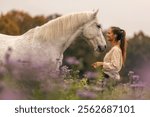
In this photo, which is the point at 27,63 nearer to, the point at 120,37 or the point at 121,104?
the point at 121,104

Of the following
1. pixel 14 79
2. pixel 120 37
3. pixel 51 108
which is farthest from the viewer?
pixel 120 37

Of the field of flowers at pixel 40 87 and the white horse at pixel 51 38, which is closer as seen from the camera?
the field of flowers at pixel 40 87

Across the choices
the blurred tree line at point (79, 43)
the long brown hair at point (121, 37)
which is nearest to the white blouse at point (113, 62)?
the long brown hair at point (121, 37)

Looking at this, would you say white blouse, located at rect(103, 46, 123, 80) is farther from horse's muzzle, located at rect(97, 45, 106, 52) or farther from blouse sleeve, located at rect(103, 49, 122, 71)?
horse's muzzle, located at rect(97, 45, 106, 52)

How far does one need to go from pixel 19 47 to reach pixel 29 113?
5220 mm

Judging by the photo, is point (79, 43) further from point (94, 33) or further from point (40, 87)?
point (40, 87)

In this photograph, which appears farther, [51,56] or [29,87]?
[51,56]

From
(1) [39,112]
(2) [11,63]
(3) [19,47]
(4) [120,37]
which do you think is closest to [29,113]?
(1) [39,112]

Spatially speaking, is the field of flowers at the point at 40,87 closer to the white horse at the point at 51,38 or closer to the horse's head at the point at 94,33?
the white horse at the point at 51,38

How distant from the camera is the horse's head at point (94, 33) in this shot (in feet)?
44.1

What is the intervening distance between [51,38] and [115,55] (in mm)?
2291

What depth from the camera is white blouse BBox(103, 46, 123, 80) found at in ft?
35.8

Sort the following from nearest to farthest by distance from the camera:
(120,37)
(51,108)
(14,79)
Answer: (51,108) → (14,79) → (120,37)

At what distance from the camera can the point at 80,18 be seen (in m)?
13.2
